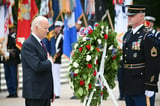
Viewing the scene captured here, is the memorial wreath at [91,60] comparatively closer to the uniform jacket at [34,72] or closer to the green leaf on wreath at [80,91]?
the green leaf on wreath at [80,91]

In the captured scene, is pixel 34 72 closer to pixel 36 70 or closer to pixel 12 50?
pixel 36 70

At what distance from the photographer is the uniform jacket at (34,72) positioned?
244 inches

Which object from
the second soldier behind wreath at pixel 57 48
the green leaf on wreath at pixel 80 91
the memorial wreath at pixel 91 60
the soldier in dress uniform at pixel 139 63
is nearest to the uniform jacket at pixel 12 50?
the second soldier behind wreath at pixel 57 48

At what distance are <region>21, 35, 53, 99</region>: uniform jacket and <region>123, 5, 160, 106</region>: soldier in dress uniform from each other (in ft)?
3.82

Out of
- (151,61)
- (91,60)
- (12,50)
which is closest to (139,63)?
(151,61)

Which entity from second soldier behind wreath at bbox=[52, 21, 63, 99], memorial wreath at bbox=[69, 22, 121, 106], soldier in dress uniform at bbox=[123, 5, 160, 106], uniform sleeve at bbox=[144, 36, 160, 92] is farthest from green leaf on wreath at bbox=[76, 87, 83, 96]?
second soldier behind wreath at bbox=[52, 21, 63, 99]

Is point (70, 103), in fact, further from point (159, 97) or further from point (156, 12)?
point (156, 12)

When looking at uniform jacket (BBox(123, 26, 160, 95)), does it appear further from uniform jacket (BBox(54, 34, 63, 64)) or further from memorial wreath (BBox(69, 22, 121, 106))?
uniform jacket (BBox(54, 34, 63, 64))

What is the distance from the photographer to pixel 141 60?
6.61m

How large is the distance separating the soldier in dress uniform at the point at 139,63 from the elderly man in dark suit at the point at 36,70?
3.70 feet

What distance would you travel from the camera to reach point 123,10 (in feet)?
37.4

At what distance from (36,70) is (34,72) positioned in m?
0.10

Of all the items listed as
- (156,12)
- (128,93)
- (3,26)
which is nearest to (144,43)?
(128,93)

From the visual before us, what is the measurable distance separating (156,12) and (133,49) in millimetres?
20507
